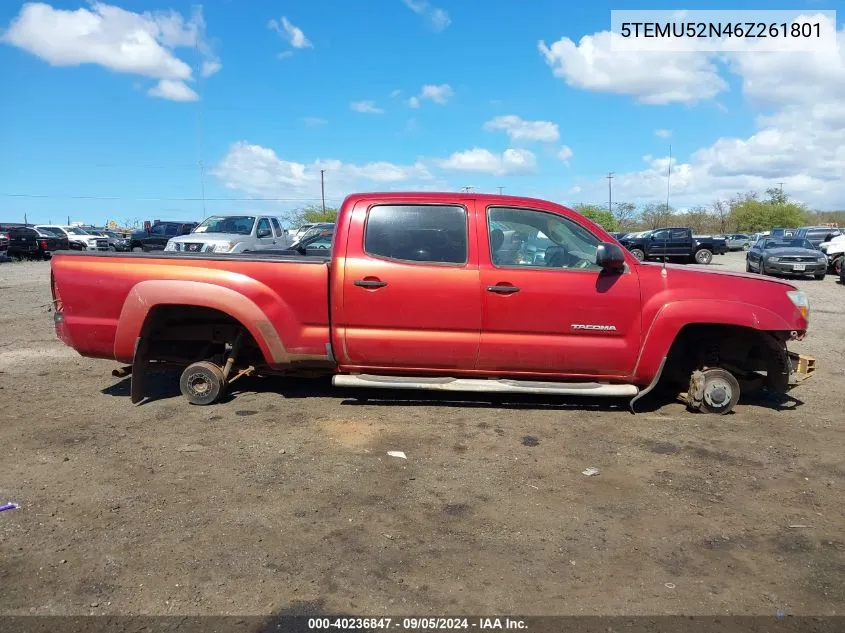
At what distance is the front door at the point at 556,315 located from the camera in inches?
191

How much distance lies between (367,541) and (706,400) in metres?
3.35

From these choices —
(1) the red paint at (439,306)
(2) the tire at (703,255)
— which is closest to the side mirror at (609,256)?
(1) the red paint at (439,306)

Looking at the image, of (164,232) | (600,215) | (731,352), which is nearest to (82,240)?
(164,232)

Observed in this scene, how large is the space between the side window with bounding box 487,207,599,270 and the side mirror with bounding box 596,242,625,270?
6.0 inches

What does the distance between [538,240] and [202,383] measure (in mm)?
3091

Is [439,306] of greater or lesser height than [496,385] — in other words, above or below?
above

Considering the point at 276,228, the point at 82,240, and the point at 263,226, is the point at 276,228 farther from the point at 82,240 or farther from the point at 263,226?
the point at 82,240

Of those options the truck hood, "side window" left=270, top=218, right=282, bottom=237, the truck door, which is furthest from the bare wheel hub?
"side window" left=270, top=218, right=282, bottom=237

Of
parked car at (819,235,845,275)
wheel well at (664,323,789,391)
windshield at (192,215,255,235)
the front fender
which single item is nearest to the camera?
the front fender

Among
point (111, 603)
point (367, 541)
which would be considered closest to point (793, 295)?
point (367, 541)

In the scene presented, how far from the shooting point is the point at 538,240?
16.6ft

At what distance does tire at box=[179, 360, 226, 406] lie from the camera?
5289 millimetres

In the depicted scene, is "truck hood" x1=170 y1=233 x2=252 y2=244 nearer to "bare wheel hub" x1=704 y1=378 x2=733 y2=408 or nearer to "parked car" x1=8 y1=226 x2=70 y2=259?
"bare wheel hub" x1=704 y1=378 x2=733 y2=408

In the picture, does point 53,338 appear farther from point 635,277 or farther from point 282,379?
point 635,277
